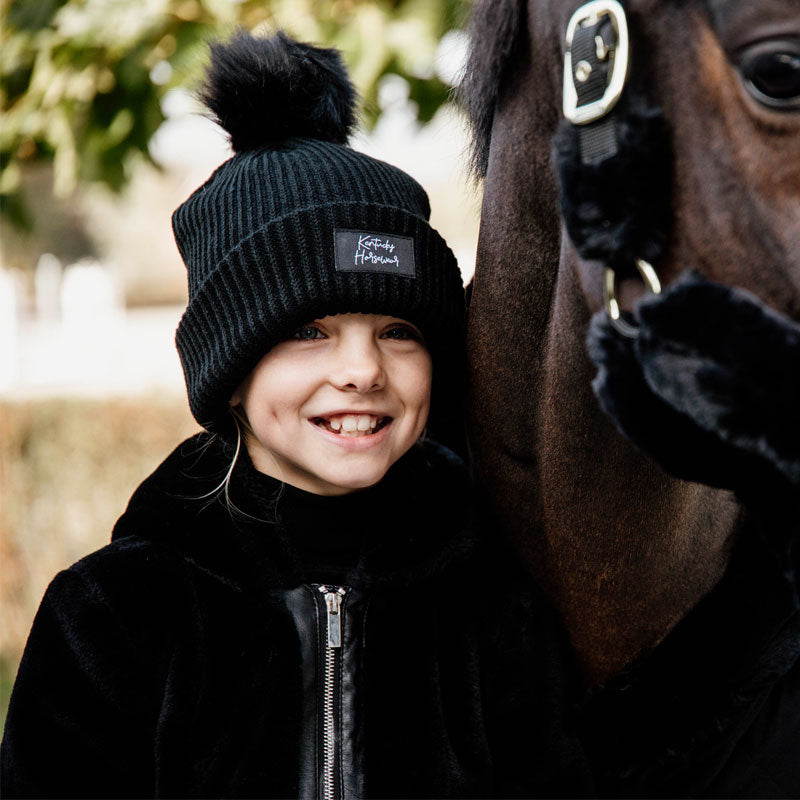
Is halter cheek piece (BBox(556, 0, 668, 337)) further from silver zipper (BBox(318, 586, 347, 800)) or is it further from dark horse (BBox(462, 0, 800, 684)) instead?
silver zipper (BBox(318, 586, 347, 800))

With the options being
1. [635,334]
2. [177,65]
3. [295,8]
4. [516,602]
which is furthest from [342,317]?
[295,8]

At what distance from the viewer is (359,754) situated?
4.78 feet

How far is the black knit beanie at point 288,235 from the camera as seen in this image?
59.1 inches

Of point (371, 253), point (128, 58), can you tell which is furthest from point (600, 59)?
point (128, 58)

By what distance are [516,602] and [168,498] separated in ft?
1.84

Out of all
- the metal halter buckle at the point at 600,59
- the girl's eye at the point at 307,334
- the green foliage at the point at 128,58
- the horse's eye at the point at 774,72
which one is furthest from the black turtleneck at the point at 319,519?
the green foliage at the point at 128,58

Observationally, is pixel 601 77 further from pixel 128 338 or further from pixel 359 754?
pixel 128 338

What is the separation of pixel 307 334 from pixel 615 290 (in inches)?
24.6

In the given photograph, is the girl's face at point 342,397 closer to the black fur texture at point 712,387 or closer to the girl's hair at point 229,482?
the girl's hair at point 229,482

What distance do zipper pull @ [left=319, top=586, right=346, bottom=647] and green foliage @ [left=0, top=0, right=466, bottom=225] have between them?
5.65 feet

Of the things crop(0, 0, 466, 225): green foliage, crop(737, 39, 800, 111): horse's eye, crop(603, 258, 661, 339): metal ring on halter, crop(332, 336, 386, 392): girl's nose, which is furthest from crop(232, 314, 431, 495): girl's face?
crop(0, 0, 466, 225): green foliage

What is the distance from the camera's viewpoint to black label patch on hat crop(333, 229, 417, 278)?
1494 mm

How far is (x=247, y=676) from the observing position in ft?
4.79

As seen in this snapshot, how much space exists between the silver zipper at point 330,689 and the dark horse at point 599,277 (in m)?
→ 0.30
